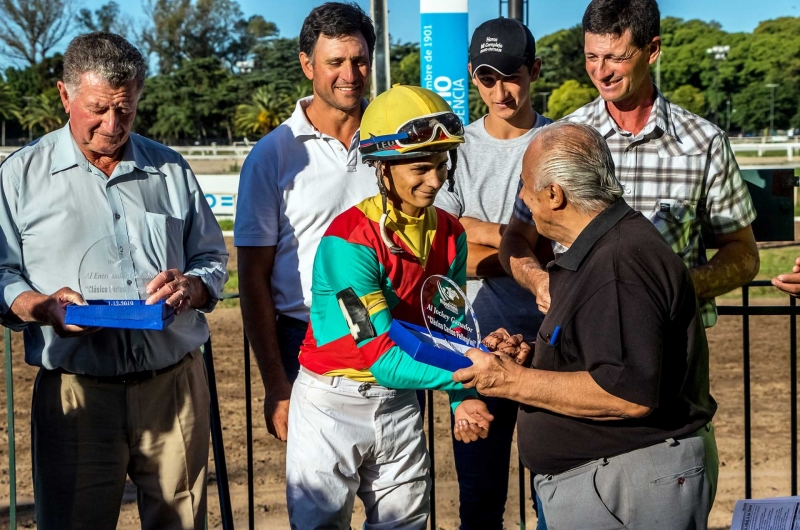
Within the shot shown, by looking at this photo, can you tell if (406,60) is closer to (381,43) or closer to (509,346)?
(381,43)

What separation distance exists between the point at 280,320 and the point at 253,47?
8460 centimetres

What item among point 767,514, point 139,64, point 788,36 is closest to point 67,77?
point 139,64

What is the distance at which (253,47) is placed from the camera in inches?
3324

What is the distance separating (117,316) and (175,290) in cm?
27

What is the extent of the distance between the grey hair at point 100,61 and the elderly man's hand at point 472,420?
1.71m

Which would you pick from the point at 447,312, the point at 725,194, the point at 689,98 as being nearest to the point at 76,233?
the point at 447,312

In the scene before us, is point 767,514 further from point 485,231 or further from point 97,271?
point 97,271

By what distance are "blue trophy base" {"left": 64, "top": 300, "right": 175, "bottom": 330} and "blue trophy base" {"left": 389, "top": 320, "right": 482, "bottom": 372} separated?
817mm

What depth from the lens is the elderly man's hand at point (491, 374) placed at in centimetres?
257

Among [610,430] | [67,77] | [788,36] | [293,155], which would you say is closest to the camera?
[610,430]

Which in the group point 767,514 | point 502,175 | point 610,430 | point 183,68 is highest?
point 183,68

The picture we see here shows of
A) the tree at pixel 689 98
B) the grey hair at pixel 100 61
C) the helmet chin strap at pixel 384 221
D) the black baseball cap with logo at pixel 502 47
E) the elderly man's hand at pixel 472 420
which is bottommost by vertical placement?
the elderly man's hand at pixel 472 420

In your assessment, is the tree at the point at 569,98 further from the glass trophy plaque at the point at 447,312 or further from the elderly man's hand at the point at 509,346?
the glass trophy plaque at the point at 447,312

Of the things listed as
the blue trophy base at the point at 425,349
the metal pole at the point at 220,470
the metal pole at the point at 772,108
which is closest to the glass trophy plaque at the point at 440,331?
the blue trophy base at the point at 425,349
